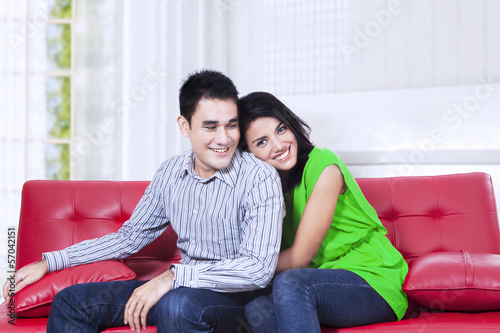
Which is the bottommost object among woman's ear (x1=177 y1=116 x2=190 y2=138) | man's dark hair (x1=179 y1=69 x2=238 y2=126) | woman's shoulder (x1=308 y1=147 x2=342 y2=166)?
woman's shoulder (x1=308 y1=147 x2=342 y2=166)

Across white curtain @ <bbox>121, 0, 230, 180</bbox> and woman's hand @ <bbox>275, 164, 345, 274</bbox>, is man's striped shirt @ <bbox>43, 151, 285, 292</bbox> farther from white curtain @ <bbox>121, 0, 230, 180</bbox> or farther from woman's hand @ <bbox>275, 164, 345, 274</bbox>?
white curtain @ <bbox>121, 0, 230, 180</bbox>

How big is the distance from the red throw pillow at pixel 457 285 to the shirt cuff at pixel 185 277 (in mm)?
617

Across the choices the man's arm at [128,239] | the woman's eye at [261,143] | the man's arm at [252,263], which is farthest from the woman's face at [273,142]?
the man's arm at [128,239]

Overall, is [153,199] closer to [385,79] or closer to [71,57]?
[385,79]

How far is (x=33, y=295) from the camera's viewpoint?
1.47m

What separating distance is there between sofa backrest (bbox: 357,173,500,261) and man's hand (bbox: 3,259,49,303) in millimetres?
1153

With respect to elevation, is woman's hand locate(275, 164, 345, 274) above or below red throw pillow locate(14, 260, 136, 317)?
above

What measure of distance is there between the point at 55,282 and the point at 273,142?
31.2 inches

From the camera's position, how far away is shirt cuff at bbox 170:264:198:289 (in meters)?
1.37

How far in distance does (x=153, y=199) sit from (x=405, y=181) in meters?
0.94

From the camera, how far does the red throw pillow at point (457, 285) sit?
4.69 ft

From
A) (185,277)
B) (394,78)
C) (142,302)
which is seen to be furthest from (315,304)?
(394,78)

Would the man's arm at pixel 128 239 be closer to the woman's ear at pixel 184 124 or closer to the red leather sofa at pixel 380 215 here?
the red leather sofa at pixel 380 215

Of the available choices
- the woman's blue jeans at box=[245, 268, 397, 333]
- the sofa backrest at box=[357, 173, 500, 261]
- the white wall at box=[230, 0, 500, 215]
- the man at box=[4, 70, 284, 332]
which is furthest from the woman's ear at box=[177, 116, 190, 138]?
the white wall at box=[230, 0, 500, 215]
